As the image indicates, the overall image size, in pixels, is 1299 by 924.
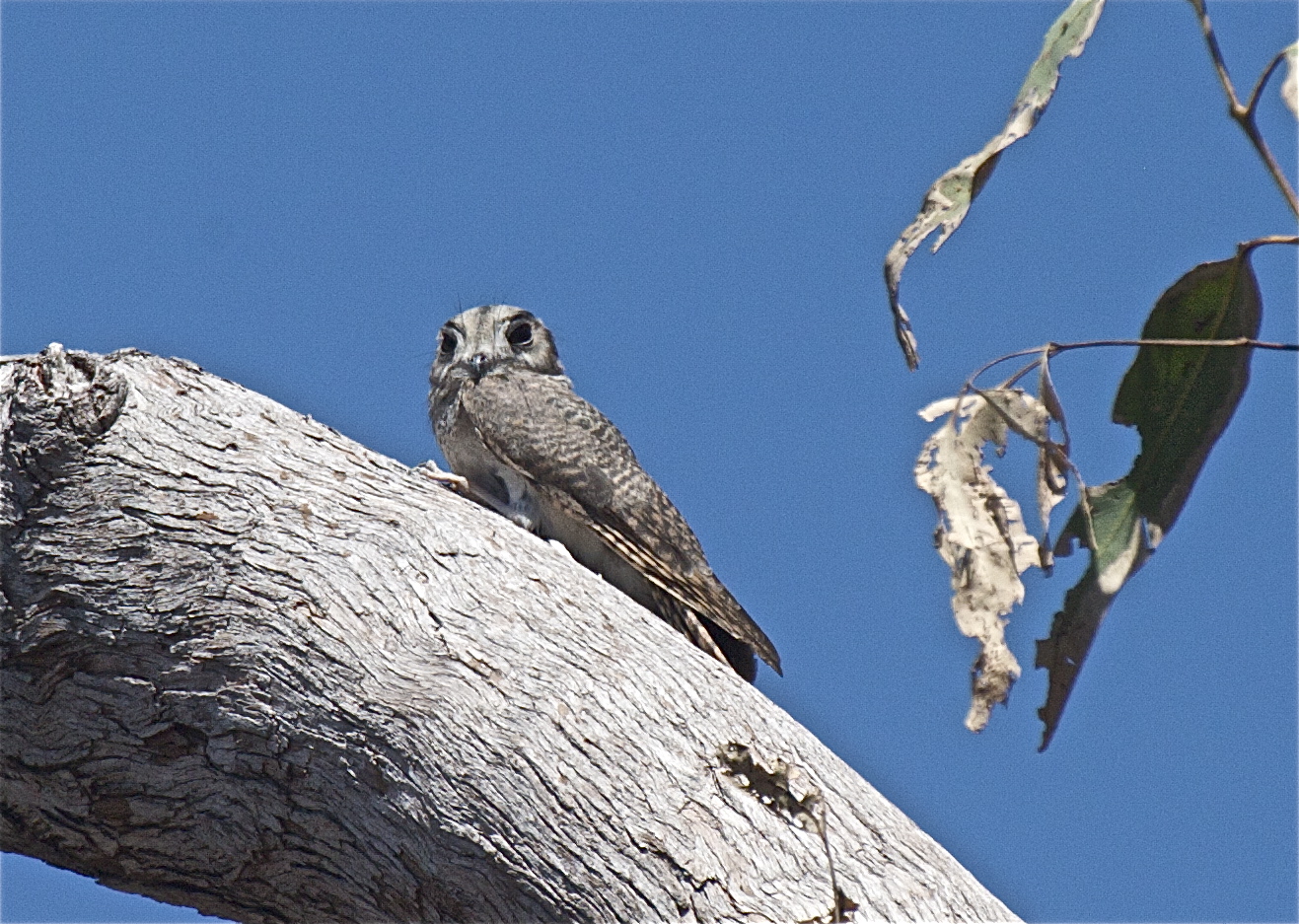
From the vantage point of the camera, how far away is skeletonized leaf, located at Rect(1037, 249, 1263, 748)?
2.99 m

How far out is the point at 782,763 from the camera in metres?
3.45

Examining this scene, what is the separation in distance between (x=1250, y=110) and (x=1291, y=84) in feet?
0.35

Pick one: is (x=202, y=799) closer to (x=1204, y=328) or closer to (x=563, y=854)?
(x=563, y=854)

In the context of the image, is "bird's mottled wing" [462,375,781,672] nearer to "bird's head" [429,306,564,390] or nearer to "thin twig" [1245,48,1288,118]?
"bird's head" [429,306,564,390]

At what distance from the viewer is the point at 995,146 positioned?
289 centimetres

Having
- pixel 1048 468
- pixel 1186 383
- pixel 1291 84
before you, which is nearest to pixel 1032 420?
pixel 1048 468

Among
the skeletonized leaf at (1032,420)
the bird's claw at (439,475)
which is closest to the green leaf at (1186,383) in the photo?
the skeletonized leaf at (1032,420)

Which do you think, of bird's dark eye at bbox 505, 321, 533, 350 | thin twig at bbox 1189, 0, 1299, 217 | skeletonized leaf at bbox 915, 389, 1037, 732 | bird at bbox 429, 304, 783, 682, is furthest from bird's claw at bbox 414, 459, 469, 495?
thin twig at bbox 1189, 0, 1299, 217

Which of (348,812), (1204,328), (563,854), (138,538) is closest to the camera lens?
(1204,328)

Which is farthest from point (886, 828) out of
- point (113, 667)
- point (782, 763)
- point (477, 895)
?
point (113, 667)

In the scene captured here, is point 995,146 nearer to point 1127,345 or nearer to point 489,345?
point 1127,345

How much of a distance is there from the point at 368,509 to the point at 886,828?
65.2 inches

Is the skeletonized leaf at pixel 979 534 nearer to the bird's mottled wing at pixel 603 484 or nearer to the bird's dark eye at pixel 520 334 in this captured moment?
the bird's mottled wing at pixel 603 484

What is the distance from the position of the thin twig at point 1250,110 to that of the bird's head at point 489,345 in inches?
162
